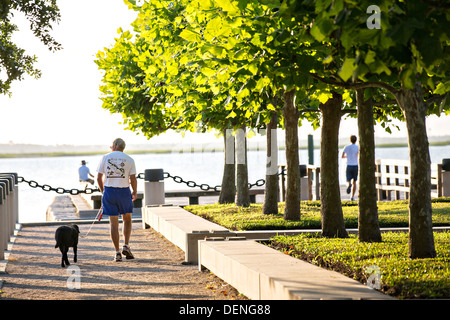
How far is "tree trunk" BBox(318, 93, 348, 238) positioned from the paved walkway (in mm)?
2227

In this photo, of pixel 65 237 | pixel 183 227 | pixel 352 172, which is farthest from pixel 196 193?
pixel 65 237

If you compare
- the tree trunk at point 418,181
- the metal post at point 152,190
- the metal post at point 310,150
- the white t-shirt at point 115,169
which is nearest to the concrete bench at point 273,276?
the tree trunk at point 418,181

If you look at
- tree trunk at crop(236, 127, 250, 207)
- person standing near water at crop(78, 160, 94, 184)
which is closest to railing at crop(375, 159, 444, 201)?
tree trunk at crop(236, 127, 250, 207)

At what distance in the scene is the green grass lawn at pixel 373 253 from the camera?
22.9 ft

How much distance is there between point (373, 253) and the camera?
882 centimetres

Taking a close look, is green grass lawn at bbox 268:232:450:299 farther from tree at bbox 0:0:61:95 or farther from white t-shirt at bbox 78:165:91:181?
white t-shirt at bbox 78:165:91:181

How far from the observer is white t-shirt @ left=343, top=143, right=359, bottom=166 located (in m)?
21.3

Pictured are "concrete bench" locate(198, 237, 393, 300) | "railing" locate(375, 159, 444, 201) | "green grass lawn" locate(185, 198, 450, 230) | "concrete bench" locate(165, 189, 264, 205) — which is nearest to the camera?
"concrete bench" locate(198, 237, 393, 300)

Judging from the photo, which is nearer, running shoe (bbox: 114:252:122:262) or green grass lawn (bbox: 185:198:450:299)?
green grass lawn (bbox: 185:198:450:299)

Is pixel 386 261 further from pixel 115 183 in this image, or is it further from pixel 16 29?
pixel 16 29

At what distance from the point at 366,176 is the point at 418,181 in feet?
5.63

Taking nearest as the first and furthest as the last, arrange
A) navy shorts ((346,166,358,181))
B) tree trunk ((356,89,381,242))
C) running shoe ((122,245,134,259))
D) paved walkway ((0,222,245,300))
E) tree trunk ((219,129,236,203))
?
1. paved walkway ((0,222,245,300))
2. tree trunk ((356,89,381,242))
3. running shoe ((122,245,134,259))
4. tree trunk ((219,129,236,203))
5. navy shorts ((346,166,358,181))

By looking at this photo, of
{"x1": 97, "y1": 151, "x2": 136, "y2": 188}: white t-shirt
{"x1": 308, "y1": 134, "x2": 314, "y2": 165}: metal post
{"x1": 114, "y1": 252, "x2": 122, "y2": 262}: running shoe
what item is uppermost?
{"x1": 308, "y1": 134, "x2": 314, "y2": 165}: metal post

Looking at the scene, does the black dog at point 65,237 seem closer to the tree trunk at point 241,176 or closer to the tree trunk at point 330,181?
the tree trunk at point 330,181
